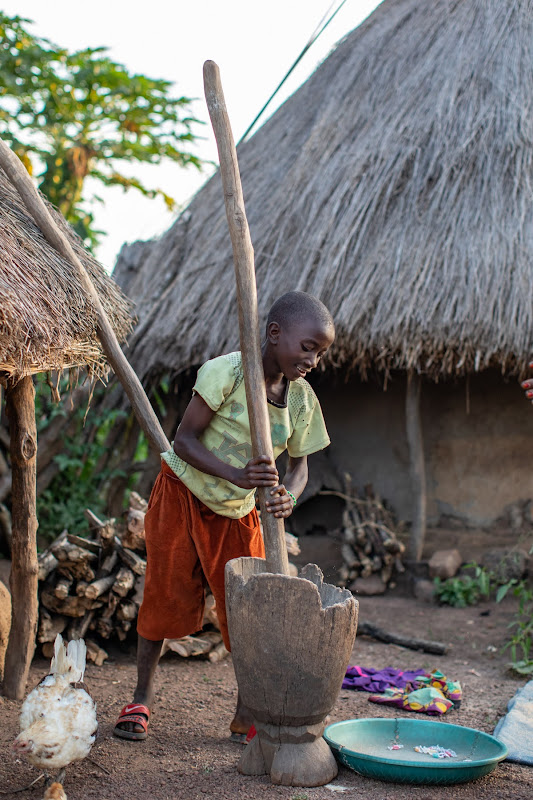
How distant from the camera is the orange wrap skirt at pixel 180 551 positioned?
255cm

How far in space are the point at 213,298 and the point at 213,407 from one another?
2891 mm

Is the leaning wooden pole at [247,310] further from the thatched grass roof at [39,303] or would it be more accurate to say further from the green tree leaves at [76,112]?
the green tree leaves at [76,112]

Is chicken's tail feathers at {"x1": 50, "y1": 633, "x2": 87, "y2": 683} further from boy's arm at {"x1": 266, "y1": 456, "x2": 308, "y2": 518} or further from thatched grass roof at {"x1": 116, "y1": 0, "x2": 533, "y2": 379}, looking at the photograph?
thatched grass roof at {"x1": 116, "y1": 0, "x2": 533, "y2": 379}

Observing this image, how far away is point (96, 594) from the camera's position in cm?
342

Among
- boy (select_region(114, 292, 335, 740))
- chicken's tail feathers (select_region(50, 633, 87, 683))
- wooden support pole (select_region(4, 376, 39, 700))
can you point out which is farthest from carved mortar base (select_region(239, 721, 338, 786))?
wooden support pole (select_region(4, 376, 39, 700))

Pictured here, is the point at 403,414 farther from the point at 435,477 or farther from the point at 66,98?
the point at 66,98

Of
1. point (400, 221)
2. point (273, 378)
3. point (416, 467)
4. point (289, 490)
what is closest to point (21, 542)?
point (289, 490)

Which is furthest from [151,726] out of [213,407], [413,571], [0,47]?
[0,47]

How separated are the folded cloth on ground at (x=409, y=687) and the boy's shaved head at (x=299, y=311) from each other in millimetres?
1674

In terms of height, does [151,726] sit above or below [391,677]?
below

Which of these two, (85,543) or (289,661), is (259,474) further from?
(85,543)

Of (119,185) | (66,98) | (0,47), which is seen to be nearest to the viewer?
(0,47)

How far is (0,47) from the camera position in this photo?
24.6 feet

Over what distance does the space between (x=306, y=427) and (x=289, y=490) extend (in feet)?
0.76
